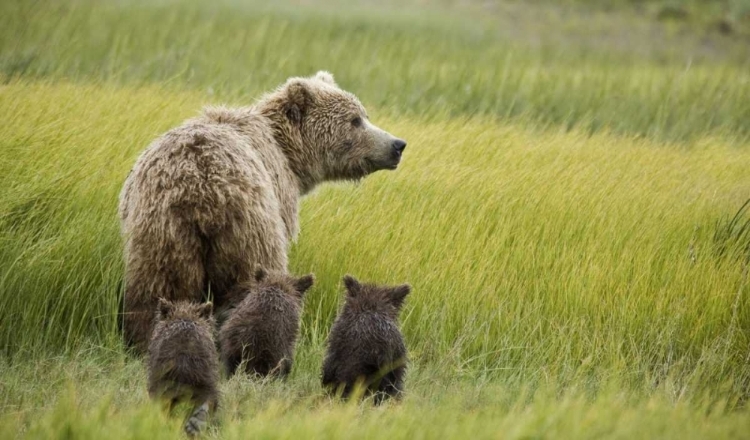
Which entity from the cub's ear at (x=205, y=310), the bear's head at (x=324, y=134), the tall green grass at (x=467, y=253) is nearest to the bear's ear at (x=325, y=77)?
the bear's head at (x=324, y=134)

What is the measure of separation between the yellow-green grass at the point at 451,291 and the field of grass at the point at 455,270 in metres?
0.02

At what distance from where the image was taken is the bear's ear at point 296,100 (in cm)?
655

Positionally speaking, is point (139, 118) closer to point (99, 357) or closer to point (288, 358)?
point (99, 357)

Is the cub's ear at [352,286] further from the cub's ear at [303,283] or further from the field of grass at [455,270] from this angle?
the field of grass at [455,270]

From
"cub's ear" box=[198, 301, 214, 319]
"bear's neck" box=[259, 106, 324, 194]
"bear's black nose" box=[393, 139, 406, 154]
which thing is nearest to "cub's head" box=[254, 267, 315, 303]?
"cub's ear" box=[198, 301, 214, 319]

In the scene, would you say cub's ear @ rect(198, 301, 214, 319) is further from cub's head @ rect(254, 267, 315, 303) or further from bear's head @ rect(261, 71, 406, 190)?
bear's head @ rect(261, 71, 406, 190)

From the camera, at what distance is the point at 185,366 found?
4.41m

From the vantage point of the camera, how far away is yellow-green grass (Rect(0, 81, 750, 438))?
173 inches

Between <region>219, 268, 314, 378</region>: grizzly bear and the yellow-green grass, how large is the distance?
0.18 metres

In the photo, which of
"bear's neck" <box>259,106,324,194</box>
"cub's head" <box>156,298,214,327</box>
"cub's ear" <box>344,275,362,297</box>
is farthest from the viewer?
"bear's neck" <box>259,106,324,194</box>

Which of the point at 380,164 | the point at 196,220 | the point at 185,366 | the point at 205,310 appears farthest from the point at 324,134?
the point at 185,366

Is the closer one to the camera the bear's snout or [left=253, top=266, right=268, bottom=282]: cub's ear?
[left=253, top=266, right=268, bottom=282]: cub's ear

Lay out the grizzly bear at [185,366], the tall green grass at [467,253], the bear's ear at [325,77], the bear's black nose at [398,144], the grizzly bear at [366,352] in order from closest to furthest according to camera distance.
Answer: the grizzly bear at [185,366], the grizzly bear at [366,352], the tall green grass at [467,253], the bear's black nose at [398,144], the bear's ear at [325,77]

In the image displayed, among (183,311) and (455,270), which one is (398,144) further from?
(183,311)
